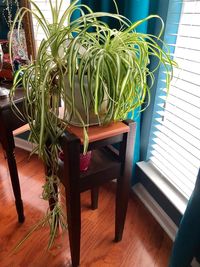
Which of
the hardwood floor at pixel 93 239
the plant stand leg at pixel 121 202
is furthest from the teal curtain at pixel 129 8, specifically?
the hardwood floor at pixel 93 239

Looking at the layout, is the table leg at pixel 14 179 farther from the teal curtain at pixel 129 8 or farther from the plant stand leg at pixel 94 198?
the teal curtain at pixel 129 8

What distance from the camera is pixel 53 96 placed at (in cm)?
80

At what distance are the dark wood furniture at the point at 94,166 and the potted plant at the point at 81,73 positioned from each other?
0.15 ft

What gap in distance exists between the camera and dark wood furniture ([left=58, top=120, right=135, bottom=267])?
2.64 ft

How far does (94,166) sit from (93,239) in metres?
0.53

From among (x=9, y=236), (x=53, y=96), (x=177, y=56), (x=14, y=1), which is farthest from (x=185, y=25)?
(x=9, y=236)

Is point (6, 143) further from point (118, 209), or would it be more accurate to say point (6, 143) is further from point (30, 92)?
point (118, 209)

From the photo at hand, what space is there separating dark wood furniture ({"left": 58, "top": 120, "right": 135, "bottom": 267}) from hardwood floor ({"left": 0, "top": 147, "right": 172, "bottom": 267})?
0.15 m

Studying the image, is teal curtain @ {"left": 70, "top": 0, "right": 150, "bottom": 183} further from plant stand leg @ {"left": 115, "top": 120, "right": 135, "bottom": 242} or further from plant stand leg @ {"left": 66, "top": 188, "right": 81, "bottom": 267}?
plant stand leg @ {"left": 66, "top": 188, "right": 81, "bottom": 267}

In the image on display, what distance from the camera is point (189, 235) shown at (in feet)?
2.55

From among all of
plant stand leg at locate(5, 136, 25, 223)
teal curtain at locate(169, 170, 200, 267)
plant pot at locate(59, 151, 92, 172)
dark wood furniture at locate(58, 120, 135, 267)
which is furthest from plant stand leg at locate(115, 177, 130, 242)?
plant stand leg at locate(5, 136, 25, 223)

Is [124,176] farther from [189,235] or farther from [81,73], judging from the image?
[81,73]

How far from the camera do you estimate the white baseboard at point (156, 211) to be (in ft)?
4.09

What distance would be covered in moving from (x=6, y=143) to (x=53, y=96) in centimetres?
46
